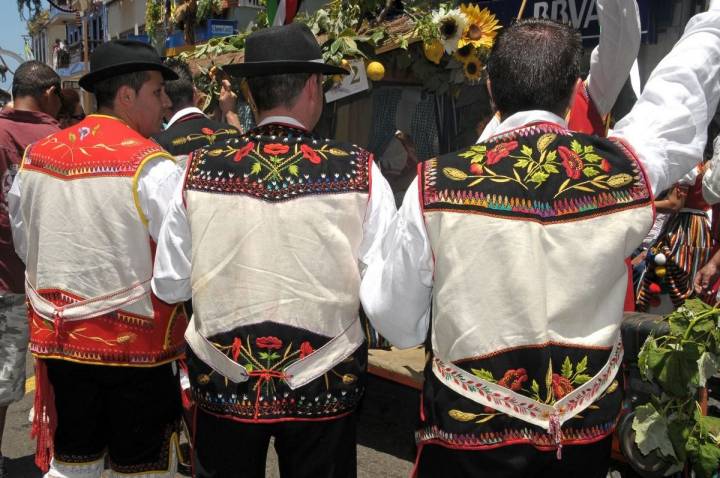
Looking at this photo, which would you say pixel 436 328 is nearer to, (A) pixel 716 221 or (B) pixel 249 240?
(B) pixel 249 240

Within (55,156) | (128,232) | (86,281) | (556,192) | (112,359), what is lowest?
(112,359)

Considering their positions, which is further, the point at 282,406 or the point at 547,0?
the point at 547,0

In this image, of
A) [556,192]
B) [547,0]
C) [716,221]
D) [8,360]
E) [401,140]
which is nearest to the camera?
[556,192]

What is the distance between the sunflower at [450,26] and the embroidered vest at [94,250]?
77.5 inches

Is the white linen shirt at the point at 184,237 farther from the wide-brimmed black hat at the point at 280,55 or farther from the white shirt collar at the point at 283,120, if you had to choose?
the wide-brimmed black hat at the point at 280,55

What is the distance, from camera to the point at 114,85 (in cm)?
277

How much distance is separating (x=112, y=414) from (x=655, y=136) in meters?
2.09

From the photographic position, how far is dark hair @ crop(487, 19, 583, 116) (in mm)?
1725

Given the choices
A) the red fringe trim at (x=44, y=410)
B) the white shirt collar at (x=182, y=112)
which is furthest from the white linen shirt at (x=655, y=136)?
the white shirt collar at (x=182, y=112)

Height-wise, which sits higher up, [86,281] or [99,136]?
[99,136]

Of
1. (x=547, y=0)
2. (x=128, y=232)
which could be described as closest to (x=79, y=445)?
(x=128, y=232)

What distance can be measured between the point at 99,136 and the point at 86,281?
20.5 inches

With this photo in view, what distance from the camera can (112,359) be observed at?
8.71 ft

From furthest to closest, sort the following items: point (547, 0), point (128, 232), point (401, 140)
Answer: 1. point (547, 0)
2. point (401, 140)
3. point (128, 232)
